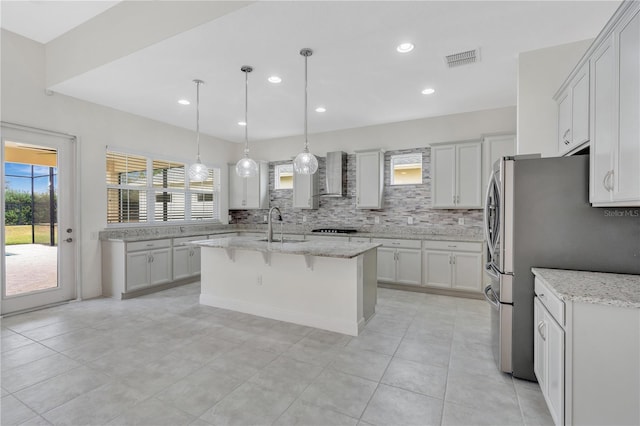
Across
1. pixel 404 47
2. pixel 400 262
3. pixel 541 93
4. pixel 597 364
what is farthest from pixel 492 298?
pixel 404 47

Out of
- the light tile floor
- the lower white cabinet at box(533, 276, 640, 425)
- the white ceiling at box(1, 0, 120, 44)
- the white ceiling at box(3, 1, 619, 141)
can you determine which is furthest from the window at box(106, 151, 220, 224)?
the lower white cabinet at box(533, 276, 640, 425)

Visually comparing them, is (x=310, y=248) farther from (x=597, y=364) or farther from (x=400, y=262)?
(x=597, y=364)

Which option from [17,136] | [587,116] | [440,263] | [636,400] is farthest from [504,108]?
[17,136]

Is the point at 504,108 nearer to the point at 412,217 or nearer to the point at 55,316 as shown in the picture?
the point at 412,217

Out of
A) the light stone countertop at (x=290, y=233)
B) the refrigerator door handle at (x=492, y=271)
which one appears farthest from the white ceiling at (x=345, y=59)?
the refrigerator door handle at (x=492, y=271)

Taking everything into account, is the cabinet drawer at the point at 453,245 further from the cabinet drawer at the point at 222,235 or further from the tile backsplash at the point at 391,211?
the cabinet drawer at the point at 222,235

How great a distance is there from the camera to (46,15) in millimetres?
3438

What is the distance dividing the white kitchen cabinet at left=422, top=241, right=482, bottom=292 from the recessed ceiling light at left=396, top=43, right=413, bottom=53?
9.32ft

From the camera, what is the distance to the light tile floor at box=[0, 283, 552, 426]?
195 cm

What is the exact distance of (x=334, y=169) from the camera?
5.81 metres

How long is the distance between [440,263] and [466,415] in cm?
292

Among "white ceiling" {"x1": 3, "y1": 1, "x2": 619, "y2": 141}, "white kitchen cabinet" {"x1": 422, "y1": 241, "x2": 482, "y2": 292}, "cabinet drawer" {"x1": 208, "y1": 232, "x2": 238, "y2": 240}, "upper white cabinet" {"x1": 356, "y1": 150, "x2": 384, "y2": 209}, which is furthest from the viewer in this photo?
"cabinet drawer" {"x1": 208, "y1": 232, "x2": 238, "y2": 240}

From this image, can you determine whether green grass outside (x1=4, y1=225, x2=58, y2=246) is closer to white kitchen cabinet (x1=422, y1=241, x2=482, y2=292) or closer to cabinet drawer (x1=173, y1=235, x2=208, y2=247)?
cabinet drawer (x1=173, y1=235, x2=208, y2=247)

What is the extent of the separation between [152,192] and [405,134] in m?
4.68
